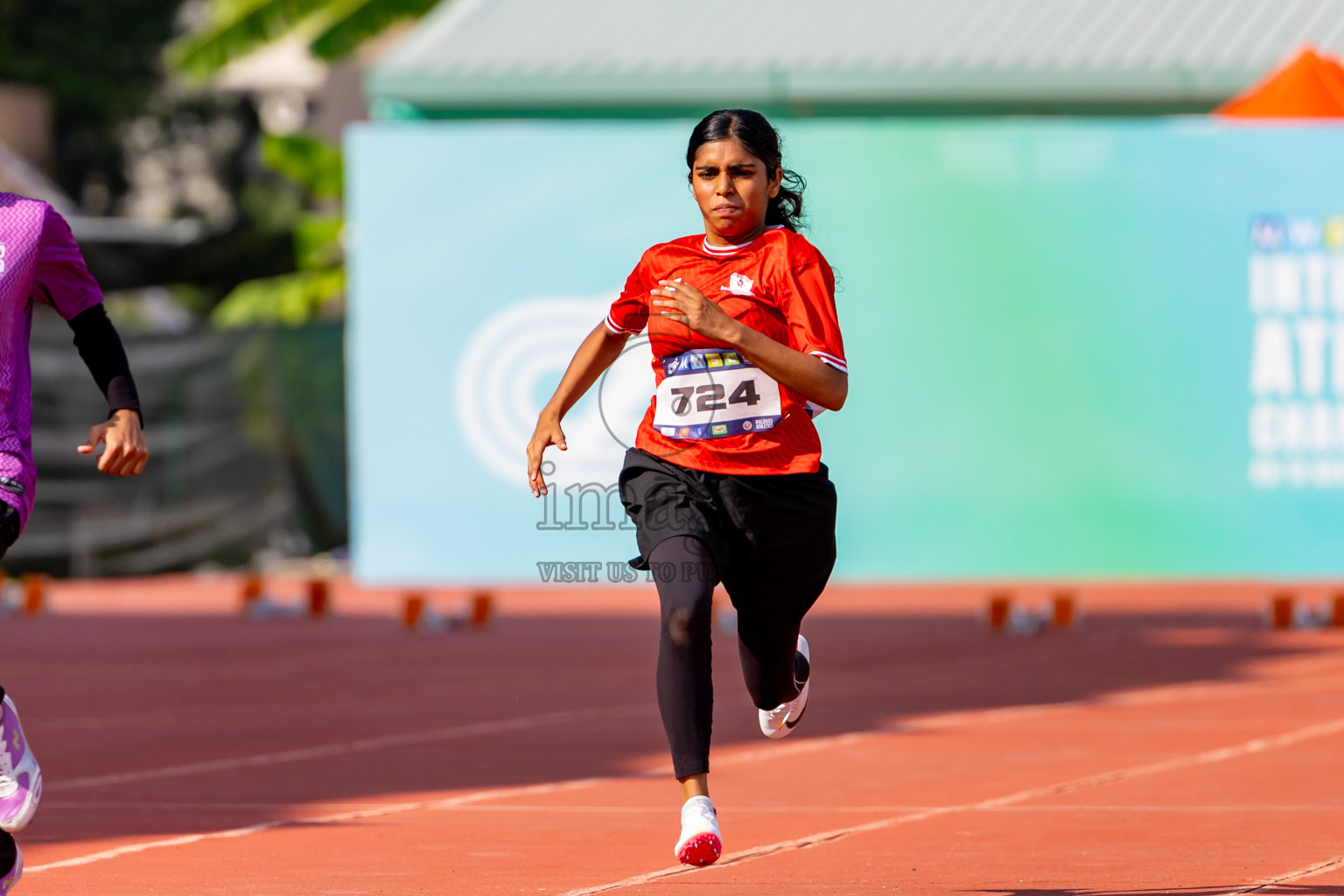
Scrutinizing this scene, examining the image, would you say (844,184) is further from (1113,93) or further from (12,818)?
(12,818)

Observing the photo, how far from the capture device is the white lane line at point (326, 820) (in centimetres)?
661

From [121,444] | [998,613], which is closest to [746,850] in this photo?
[121,444]

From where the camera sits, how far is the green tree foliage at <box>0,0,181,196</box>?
43938 mm

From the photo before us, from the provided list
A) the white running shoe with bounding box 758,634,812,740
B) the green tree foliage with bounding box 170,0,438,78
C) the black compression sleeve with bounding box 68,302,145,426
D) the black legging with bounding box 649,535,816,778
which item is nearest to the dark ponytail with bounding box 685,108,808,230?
the black legging with bounding box 649,535,816,778

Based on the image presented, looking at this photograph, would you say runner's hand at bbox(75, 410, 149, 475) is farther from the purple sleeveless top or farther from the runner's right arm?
the runner's right arm

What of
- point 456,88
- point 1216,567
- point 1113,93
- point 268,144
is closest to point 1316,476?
point 1216,567

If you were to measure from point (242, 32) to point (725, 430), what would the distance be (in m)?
21.8

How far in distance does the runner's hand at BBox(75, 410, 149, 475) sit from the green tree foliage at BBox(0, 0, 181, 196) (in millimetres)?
39936

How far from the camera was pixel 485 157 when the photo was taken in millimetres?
14742

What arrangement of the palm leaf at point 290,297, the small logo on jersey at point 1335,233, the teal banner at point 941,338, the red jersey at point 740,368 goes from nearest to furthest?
1. the red jersey at point 740,368
2. the small logo on jersey at point 1335,233
3. the teal banner at point 941,338
4. the palm leaf at point 290,297

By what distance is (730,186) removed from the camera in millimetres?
5855

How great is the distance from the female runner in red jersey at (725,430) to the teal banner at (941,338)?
851 cm

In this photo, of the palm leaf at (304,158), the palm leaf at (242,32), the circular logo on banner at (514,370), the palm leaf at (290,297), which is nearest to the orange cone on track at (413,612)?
the circular logo on banner at (514,370)

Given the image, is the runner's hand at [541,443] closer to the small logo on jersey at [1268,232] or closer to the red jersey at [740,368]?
the red jersey at [740,368]
